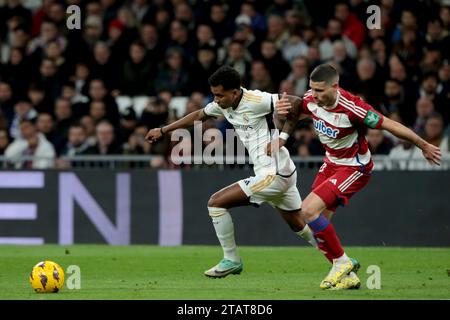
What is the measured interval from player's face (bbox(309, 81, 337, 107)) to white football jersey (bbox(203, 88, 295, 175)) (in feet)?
3.37

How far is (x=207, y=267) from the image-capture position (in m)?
13.6

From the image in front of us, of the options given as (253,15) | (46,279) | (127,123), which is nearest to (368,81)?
(253,15)

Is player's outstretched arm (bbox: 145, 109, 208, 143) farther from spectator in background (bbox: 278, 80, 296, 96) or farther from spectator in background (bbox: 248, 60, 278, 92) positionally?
spectator in background (bbox: 248, 60, 278, 92)

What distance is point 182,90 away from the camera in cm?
1952

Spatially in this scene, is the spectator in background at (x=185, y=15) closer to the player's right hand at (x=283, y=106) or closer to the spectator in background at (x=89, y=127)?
the spectator in background at (x=89, y=127)

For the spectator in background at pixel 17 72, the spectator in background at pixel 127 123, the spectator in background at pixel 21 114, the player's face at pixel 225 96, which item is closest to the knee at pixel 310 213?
the player's face at pixel 225 96

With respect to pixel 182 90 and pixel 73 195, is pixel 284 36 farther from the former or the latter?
pixel 73 195

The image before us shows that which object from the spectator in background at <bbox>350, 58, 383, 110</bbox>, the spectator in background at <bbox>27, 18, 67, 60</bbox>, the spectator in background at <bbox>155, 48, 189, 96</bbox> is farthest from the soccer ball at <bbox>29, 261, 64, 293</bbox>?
the spectator in background at <bbox>27, 18, 67, 60</bbox>

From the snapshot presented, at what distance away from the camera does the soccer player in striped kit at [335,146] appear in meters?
10.9

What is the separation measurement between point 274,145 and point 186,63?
8360 mm

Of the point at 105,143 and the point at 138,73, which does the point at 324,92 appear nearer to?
the point at 105,143

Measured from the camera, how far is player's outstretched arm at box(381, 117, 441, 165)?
34.1 feet

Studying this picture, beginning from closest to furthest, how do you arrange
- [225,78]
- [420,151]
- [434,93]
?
[225,78], [420,151], [434,93]
